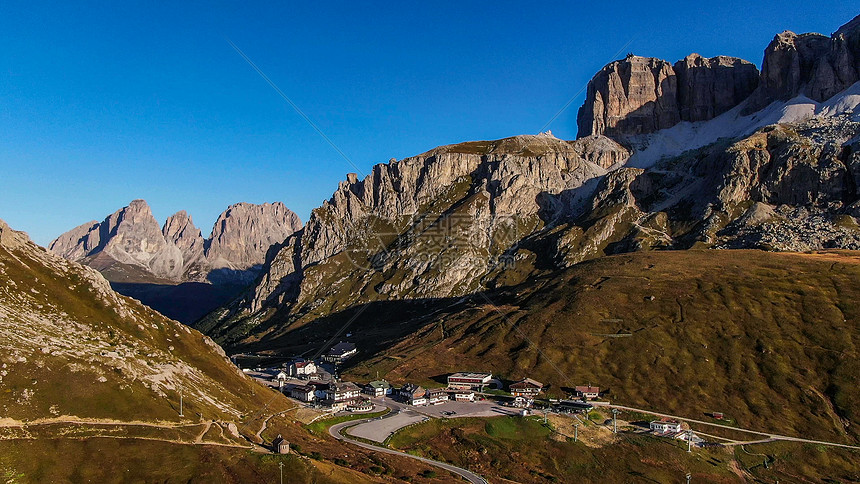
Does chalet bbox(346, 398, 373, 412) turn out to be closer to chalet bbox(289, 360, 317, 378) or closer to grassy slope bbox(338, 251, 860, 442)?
grassy slope bbox(338, 251, 860, 442)

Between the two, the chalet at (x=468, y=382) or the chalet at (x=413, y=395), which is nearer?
the chalet at (x=413, y=395)

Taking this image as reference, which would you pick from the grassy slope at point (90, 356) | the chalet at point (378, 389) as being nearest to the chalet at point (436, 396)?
the chalet at point (378, 389)

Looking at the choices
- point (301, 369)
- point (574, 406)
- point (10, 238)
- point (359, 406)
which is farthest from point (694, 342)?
point (10, 238)

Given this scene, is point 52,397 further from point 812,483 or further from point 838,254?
point 838,254

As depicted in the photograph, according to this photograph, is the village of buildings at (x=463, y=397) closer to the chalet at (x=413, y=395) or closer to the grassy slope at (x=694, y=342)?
the chalet at (x=413, y=395)

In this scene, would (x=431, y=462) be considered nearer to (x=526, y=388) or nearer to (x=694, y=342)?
(x=526, y=388)

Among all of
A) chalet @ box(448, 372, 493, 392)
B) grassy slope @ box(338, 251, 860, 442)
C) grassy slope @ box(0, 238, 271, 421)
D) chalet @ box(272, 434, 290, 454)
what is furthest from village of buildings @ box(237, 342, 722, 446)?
chalet @ box(272, 434, 290, 454)

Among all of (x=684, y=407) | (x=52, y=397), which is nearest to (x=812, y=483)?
(x=684, y=407)
